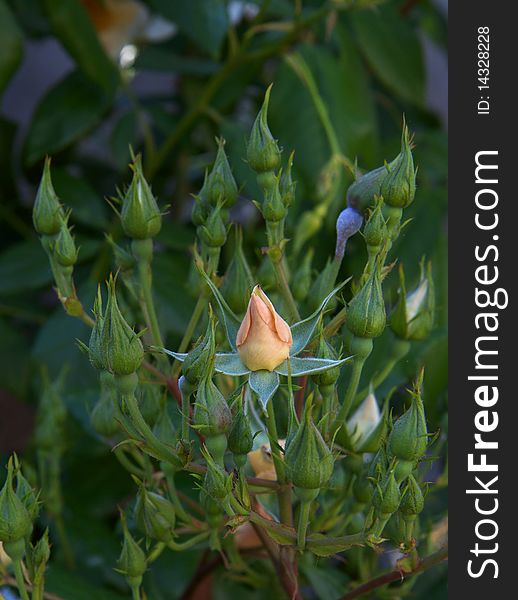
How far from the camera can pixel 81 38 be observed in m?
0.77

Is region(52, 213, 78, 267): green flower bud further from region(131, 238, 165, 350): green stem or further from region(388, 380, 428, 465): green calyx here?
region(388, 380, 428, 465): green calyx

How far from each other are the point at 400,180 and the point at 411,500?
122mm

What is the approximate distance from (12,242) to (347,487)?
57cm

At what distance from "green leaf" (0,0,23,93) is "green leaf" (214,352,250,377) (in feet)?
1.43

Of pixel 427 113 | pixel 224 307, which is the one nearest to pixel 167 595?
pixel 224 307

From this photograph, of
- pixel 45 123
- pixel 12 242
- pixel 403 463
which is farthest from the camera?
pixel 12 242

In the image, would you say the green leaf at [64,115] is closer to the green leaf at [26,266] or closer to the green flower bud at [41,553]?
the green leaf at [26,266]

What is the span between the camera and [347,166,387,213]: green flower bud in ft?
1.38

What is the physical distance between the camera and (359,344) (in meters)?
0.40

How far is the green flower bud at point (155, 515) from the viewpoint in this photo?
429 mm

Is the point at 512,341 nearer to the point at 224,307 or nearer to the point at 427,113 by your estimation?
the point at 224,307

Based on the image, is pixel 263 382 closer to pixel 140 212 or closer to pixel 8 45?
pixel 140 212

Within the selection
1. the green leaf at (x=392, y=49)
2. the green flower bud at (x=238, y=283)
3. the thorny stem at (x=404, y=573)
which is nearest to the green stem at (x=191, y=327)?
the green flower bud at (x=238, y=283)

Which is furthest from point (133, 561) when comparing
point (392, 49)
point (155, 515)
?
point (392, 49)
